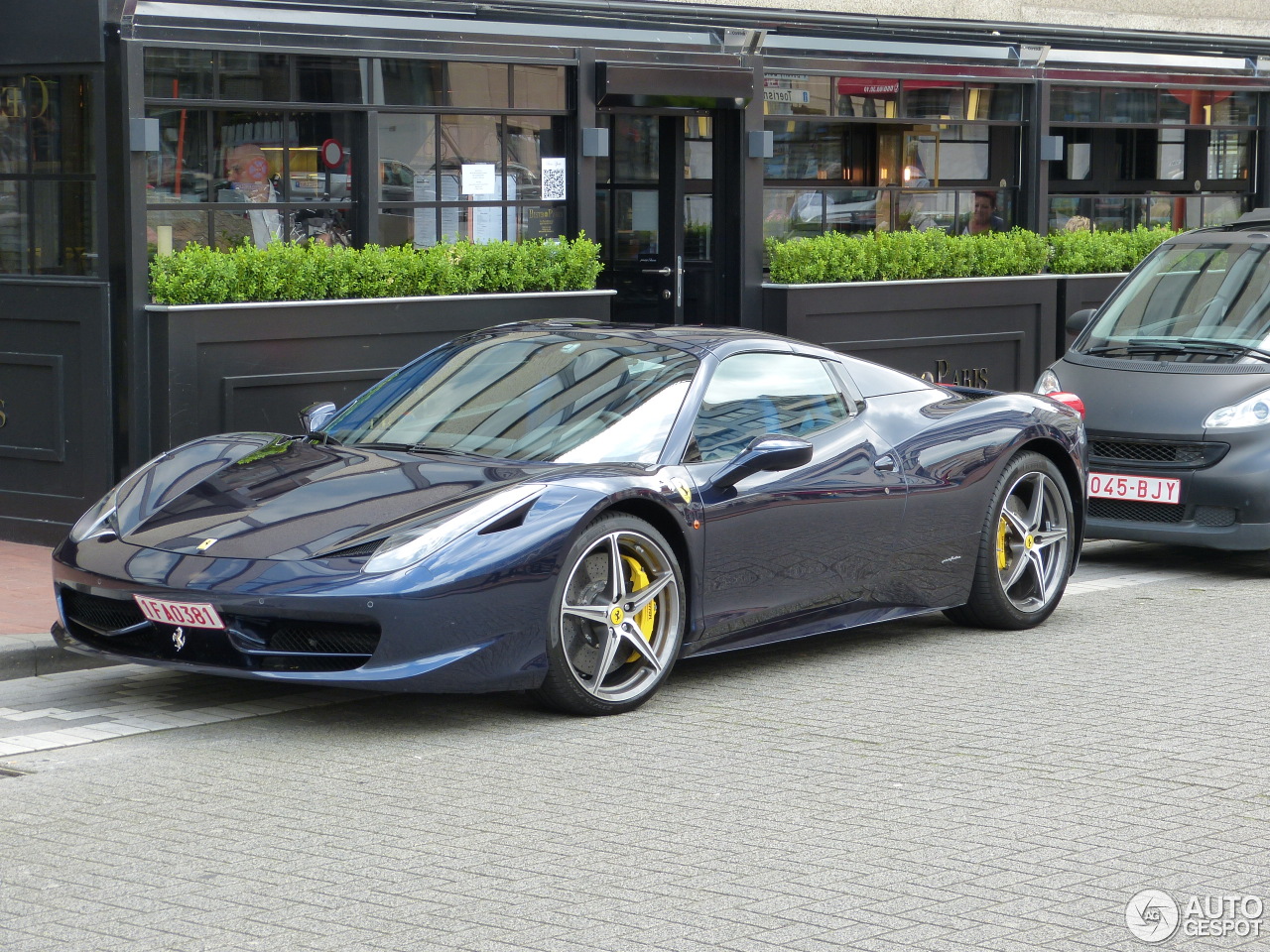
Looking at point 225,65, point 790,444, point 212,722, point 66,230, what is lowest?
→ point 212,722

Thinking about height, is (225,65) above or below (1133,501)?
above

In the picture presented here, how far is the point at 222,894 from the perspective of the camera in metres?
4.47

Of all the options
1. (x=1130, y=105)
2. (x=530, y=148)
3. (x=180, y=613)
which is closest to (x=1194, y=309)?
(x=530, y=148)

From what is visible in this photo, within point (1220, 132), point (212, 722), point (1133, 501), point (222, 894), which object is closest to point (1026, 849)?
point (222, 894)

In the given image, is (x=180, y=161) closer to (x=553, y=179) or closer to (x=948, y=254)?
(x=553, y=179)

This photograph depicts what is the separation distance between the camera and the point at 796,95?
44.7ft

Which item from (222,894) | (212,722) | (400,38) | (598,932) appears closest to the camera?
(598,932)

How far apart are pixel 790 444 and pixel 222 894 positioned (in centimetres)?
310

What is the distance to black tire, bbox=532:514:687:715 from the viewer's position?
6.22 m

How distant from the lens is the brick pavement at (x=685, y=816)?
428 centimetres

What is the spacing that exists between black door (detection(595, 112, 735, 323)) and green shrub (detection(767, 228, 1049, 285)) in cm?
54

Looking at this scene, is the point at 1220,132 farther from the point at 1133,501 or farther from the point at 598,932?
the point at 598,932

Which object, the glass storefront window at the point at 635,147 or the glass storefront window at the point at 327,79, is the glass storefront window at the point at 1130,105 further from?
the glass storefront window at the point at 327,79

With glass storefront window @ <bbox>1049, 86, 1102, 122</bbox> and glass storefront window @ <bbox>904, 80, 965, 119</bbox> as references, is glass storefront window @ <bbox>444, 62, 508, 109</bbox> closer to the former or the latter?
glass storefront window @ <bbox>904, 80, 965, 119</bbox>
